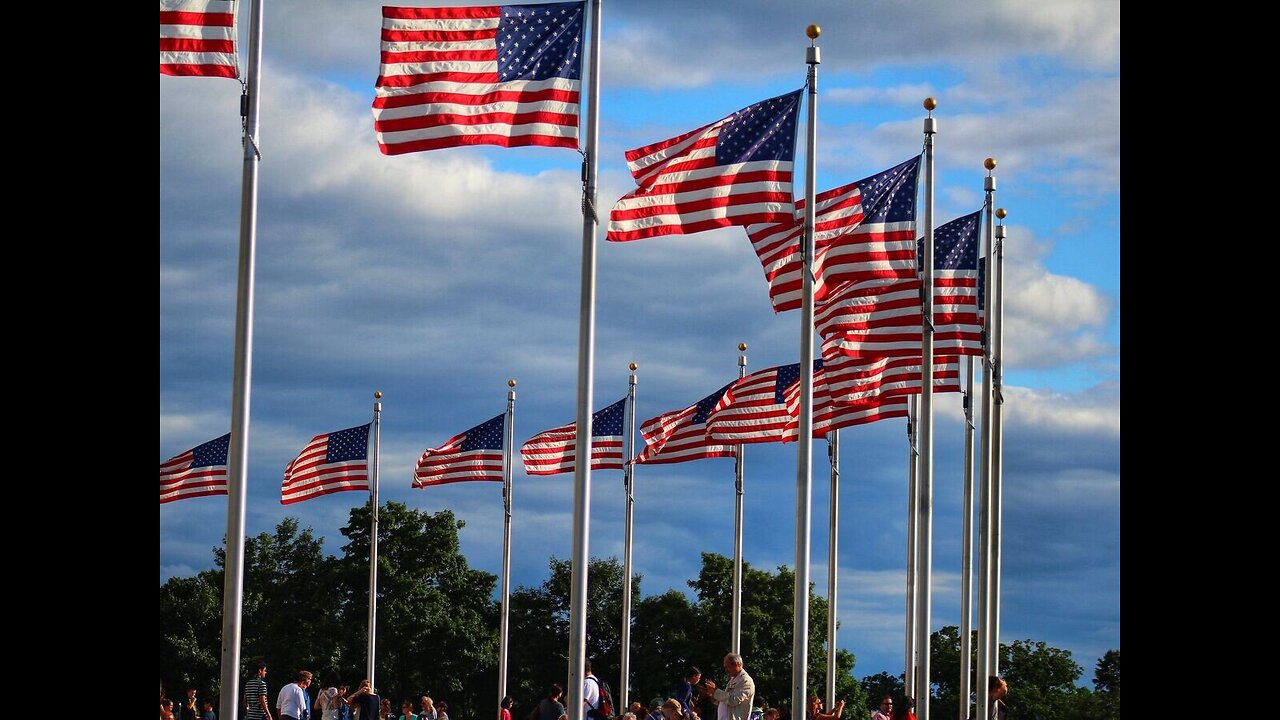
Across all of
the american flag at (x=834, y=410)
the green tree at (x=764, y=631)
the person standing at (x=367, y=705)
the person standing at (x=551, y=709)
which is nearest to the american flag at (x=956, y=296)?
the american flag at (x=834, y=410)

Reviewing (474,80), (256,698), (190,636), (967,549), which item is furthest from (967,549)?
(190,636)

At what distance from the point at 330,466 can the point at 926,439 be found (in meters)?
19.8

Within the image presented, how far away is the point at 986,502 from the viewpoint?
34.6 meters

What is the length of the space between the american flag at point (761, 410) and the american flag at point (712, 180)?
1113cm

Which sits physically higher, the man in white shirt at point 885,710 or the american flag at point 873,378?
the american flag at point 873,378

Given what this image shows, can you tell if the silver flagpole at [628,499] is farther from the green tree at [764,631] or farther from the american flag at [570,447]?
the green tree at [764,631]

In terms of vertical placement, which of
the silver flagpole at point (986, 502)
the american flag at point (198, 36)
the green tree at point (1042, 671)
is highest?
the american flag at point (198, 36)

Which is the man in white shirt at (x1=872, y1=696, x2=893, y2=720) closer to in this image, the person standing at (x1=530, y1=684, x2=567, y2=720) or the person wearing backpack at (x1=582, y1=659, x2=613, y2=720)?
the person wearing backpack at (x1=582, y1=659, x2=613, y2=720)

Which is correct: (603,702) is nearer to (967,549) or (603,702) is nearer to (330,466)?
(967,549)

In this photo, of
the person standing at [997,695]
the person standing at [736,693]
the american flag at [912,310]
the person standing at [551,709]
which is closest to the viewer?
the person standing at [736,693]

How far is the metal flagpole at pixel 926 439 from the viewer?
86.6ft
